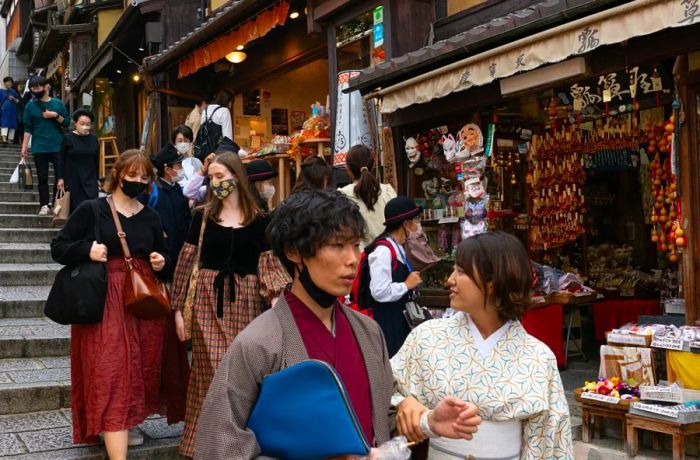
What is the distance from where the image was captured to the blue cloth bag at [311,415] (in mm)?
2117

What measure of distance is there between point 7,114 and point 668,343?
832 inches

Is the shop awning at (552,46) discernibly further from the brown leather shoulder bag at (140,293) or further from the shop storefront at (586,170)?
the brown leather shoulder bag at (140,293)

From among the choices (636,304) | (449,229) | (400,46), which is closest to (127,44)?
(400,46)

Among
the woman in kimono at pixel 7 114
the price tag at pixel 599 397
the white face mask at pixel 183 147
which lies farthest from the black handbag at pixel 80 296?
the woman in kimono at pixel 7 114

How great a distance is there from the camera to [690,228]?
22.1ft

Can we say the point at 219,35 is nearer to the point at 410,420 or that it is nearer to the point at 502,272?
the point at 502,272

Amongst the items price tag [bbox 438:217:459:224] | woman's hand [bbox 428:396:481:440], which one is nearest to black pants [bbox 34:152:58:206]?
price tag [bbox 438:217:459:224]

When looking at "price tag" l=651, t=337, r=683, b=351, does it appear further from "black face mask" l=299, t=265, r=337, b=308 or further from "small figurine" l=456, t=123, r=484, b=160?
"black face mask" l=299, t=265, r=337, b=308

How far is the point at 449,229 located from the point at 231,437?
24.6 feet

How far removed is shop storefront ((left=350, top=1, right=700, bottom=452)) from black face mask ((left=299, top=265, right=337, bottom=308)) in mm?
4204

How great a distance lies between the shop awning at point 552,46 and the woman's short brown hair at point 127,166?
11.6 ft

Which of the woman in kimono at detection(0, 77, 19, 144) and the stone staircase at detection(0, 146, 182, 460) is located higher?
the woman in kimono at detection(0, 77, 19, 144)

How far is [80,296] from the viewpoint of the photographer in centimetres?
491

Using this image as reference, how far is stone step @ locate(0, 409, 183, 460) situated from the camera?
5.27 meters
